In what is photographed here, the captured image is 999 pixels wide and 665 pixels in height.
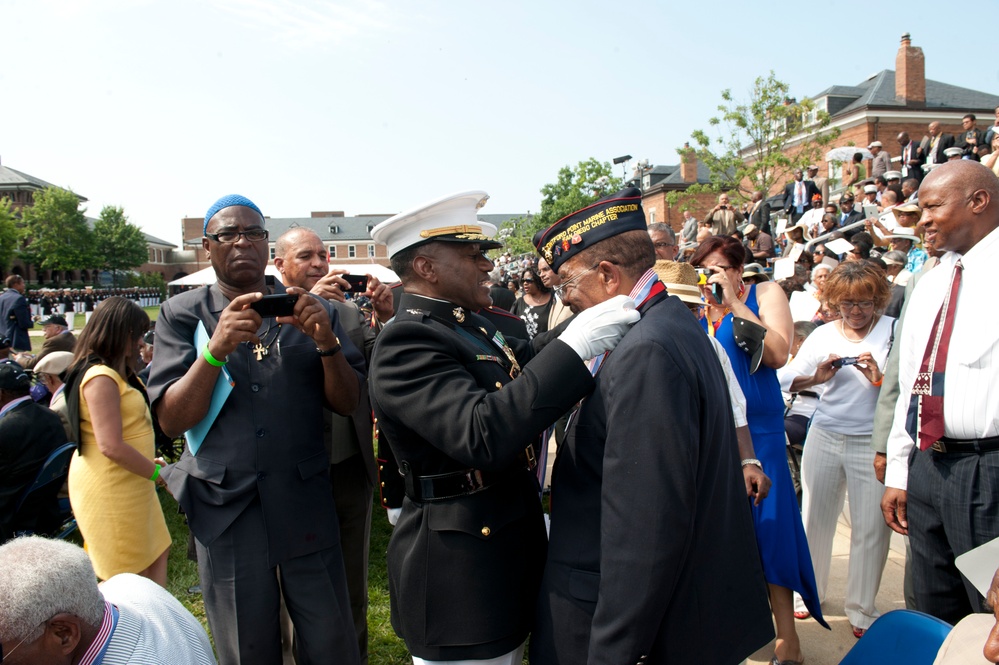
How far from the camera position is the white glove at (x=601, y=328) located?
1.94 meters

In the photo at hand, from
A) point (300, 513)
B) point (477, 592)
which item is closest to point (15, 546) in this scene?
point (300, 513)

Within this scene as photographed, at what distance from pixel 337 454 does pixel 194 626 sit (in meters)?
1.42

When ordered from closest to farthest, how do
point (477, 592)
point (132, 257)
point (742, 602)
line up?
1. point (742, 602)
2. point (477, 592)
3. point (132, 257)

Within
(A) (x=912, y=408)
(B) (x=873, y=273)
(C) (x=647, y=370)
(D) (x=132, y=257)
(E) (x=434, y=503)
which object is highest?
(D) (x=132, y=257)

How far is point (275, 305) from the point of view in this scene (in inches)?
100

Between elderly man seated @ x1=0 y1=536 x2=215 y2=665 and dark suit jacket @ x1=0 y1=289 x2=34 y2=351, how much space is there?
15.1m

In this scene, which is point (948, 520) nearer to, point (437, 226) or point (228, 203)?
point (437, 226)

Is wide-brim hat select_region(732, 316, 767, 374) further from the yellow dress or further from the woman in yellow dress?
the yellow dress

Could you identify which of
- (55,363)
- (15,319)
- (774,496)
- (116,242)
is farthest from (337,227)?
(774,496)

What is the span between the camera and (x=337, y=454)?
142 inches

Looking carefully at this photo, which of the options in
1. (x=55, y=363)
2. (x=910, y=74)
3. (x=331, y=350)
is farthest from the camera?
(x=910, y=74)

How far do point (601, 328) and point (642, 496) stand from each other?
499mm

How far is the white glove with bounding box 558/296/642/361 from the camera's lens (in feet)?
6.36

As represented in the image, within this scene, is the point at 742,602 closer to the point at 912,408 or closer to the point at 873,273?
the point at 912,408
